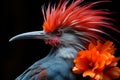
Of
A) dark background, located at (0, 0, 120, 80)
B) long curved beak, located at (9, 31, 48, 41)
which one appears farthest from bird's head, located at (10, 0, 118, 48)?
dark background, located at (0, 0, 120, 80)

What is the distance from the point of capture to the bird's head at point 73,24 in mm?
2857

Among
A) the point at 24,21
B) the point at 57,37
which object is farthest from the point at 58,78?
the point at 24,21

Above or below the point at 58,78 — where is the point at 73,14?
above

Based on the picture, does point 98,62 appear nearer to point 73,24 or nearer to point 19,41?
point 73,24

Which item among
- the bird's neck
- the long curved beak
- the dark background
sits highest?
the long curved beak

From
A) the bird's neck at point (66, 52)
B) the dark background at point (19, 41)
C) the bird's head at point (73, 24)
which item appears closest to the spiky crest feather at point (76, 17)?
the bird's head at point (73, 24)

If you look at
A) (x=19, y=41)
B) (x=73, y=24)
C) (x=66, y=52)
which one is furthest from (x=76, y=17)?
(x=19, y=41)

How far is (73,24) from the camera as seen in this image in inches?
113

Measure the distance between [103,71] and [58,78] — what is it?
8.8 inches

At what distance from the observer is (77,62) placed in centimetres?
278

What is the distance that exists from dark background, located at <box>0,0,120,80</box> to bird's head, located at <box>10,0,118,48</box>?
772 millimetres

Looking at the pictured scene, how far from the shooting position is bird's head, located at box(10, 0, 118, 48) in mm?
2857

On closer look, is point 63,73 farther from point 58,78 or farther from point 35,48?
point 35,48

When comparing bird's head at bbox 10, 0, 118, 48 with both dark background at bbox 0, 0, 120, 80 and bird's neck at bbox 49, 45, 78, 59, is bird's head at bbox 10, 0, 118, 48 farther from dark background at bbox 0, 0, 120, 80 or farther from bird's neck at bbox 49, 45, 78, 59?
dark background at bbox 0, 0, 120, 80
